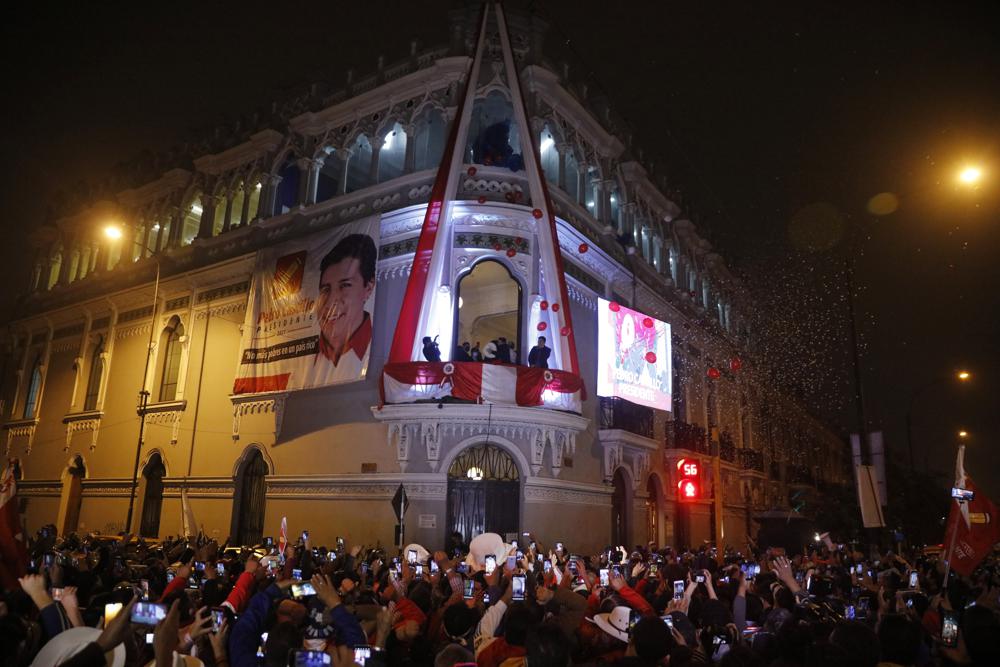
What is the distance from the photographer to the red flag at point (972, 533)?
10.5m

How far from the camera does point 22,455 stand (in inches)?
1244

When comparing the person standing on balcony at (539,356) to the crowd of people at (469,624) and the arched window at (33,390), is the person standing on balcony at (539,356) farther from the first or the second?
the arched window at (33,390)

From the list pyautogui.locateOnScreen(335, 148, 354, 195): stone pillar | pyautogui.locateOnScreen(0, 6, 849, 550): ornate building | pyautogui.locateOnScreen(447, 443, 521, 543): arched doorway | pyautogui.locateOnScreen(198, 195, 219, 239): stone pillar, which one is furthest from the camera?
pyautogui.locateOnScreen(198, 195, 219, 239): stone pillar

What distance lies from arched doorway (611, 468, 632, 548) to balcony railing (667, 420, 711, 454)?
440 cm

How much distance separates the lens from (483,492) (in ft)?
61.1

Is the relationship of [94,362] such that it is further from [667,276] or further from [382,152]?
[667,276]

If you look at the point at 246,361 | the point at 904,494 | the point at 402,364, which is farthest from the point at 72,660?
the point at 904,494

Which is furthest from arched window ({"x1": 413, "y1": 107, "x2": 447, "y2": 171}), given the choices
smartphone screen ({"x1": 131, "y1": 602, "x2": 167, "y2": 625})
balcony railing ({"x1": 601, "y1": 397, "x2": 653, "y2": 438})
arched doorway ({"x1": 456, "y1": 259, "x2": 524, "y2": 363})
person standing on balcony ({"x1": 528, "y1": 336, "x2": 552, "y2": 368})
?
smartphone screen ({"x1": 131, "y1": 602, "x2": 167, "y2": 625})

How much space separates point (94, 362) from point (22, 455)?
6.38 m

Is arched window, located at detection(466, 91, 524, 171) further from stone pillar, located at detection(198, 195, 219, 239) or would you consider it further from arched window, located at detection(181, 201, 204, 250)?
arched window, located at detection(181, 201, 204, 250)

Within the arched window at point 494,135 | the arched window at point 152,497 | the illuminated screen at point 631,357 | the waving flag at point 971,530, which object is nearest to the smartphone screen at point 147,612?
the waving flag at point 971,530

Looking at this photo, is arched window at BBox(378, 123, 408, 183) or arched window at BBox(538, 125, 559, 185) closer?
arched window at BBox(538, 125, 559, 185)

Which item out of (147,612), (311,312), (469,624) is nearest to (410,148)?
(311,312)

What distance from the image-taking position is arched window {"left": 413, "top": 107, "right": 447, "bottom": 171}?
21.9 metres
